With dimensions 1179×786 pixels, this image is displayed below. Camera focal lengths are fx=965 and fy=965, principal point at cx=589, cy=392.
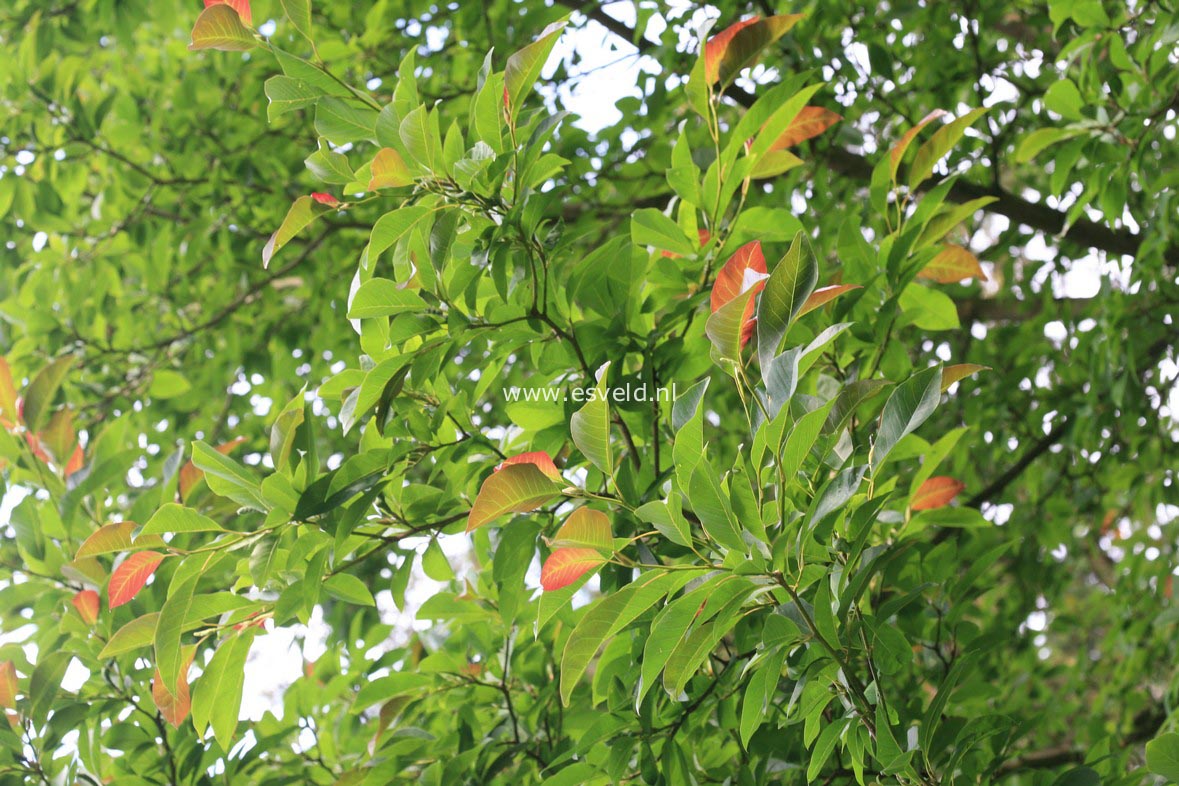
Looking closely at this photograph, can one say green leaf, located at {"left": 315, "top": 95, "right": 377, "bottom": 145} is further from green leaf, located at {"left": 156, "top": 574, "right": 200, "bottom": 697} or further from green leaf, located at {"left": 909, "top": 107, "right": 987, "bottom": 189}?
green leaf, located at {"left": 909, "top": 107, "right": 987, "bottom": 189}

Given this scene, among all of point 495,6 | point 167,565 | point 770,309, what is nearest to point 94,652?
point 167,565

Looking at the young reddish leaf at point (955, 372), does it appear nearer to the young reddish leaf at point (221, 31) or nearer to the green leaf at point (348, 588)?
the green leaf at point (348, 588)

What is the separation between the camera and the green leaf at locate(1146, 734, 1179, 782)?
0.72 meters

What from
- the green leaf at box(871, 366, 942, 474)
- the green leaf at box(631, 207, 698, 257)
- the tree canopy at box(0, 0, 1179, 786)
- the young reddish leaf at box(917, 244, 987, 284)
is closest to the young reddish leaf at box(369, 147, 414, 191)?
the tree canopy at box(0, 0, 1179, 786)

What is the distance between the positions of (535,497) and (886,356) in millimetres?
547

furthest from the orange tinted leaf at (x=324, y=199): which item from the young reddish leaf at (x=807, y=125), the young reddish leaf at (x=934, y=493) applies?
the young reddish leaf at (x=934, y=493)

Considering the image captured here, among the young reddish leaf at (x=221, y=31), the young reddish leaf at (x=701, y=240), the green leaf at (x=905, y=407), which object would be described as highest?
the young reddish leaf at (x=221, y=31)

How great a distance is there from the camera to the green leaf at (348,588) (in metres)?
1.02

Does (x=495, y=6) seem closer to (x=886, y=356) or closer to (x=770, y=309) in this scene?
(x=886, y=356)

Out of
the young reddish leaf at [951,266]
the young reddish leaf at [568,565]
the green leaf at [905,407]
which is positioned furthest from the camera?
the young reddish leaf at [951,266]

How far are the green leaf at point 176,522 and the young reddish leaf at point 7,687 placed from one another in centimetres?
41

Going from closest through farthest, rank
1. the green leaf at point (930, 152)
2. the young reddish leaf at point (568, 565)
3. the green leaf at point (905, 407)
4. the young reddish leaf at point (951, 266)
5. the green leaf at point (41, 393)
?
the green leaf at point (905, 407)
the young reddish leaf at point (568, 565)
the green leaf at point (930, 152)
the young reddish leaf at point (951, 266)
the green leaf at point (41, 393)

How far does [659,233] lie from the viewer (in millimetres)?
1044

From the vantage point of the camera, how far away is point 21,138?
7.14 ft
